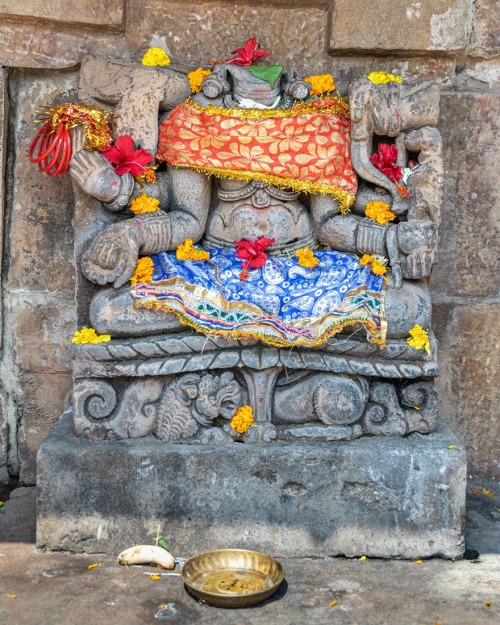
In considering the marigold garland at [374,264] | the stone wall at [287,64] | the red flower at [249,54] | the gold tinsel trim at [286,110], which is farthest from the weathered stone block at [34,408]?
the red flower at [249,54]

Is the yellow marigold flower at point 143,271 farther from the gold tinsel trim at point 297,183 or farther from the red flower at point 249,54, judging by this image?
the red flower at point 249,54

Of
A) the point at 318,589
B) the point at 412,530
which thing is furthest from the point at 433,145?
the point at 318,589

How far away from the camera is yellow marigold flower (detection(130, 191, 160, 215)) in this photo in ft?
14.0

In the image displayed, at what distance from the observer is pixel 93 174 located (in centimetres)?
417

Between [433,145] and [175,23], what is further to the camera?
[175,23]

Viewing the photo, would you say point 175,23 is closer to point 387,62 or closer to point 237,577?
point 387,62

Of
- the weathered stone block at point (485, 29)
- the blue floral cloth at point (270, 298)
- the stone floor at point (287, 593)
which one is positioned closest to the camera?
the stone floor at point (287, 593)

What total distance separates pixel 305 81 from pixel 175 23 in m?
0.71

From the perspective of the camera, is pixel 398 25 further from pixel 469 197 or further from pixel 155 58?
pixel 155 58

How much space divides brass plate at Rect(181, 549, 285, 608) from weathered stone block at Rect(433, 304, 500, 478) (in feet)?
5.31

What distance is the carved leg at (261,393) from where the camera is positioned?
4.11 metres

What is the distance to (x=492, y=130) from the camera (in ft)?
15.6

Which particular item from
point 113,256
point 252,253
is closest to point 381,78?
point 252,253

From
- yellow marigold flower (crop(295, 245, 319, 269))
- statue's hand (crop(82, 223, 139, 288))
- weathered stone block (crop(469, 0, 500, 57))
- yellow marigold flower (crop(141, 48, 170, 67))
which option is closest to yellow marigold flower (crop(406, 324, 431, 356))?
yellow marigold flower (crop(295, 245, 319, 269))
